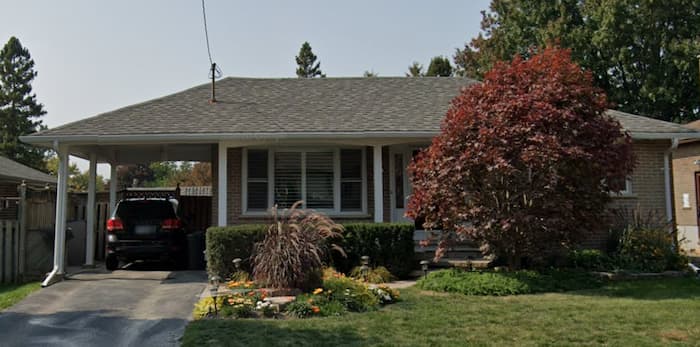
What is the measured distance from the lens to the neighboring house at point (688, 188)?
63.2 feet

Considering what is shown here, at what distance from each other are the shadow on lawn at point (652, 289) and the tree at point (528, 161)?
1.01 m

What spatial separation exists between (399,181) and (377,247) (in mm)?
3051

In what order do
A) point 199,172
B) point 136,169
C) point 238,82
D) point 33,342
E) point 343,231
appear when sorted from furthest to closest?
1. point 136,169
2. point 199,172
3. point 238,82
4. point 343,231
5. point 33,342

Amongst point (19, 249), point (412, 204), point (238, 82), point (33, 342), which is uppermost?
point (238, 82)

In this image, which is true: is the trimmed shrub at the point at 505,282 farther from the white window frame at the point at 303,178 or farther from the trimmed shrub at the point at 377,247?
the white window frame at the point at 303,178

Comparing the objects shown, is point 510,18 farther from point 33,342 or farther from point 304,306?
point 33,342

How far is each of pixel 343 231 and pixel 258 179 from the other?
313 cm

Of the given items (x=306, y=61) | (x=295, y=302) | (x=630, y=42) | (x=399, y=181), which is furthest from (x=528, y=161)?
(x=306, y=61)

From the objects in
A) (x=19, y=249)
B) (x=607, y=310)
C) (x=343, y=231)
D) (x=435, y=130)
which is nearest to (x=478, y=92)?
(x=435, y=130)

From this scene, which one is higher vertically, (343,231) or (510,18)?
(510,18)

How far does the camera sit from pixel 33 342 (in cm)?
670

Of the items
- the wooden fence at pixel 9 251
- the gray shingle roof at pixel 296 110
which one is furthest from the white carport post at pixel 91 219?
the wooden fence at pixel 9 251

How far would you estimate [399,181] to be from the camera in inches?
543

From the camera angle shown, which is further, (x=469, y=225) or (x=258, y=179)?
(x=258, y=179)
